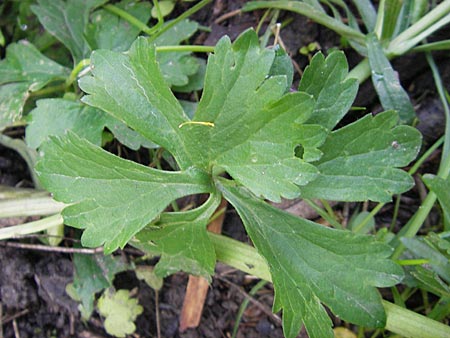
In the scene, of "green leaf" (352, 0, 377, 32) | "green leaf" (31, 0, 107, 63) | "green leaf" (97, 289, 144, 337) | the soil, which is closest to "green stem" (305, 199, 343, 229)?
the soil

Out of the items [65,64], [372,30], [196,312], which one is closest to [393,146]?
[372,30]

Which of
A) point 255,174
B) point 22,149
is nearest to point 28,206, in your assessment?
point 22,149

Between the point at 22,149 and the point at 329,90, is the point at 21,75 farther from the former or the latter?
the point at 329,90

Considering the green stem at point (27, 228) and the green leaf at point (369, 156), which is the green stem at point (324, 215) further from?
the green stem at point (27, 228)

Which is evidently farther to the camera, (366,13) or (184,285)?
(184,285)

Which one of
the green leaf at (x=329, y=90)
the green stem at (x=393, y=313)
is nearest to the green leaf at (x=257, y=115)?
A: the green leaf at (x=329, y=90)
